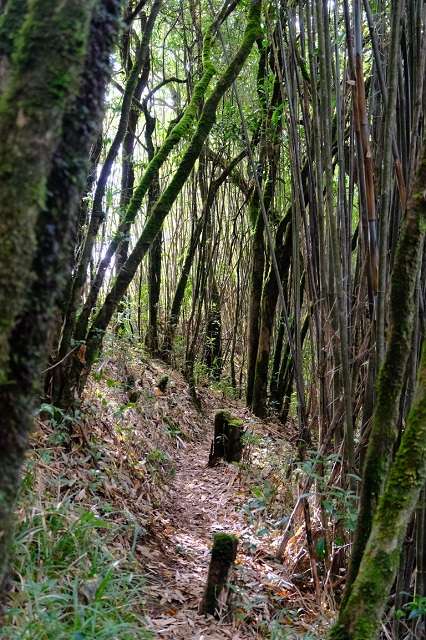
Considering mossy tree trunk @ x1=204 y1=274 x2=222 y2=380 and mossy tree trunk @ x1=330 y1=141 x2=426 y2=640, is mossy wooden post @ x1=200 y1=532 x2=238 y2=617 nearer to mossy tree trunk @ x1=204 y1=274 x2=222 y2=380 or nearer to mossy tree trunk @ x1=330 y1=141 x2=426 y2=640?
mossy tree trunk @ x1=330 y1=141 x2=426 y2=640

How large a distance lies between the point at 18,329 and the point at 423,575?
1917mm

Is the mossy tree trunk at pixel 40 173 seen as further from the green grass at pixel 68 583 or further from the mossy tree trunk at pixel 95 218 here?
the mossy tree trunk at pixel 95 218

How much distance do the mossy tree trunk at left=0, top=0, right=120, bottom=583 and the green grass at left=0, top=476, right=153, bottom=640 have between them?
90 cm

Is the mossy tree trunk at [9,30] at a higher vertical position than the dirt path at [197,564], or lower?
higher

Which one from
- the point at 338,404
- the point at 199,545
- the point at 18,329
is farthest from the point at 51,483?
the point at 18,329

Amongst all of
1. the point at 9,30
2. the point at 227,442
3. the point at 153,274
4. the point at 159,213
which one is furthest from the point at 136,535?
the point at 153,274

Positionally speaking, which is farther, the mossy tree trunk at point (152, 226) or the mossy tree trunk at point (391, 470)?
the mossy tree trunk at point (152, 226)

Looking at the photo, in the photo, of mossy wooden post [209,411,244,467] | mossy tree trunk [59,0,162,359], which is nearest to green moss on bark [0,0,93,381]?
mossy tree trunk [59,0,162,359]

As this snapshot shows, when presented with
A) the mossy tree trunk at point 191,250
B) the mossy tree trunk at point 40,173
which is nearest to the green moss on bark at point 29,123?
the mossy tree trunk at point 40,173

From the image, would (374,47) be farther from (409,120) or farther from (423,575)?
(423,575)

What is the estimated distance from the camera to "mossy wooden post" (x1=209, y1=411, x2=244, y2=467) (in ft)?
16.8

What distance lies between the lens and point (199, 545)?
330cm

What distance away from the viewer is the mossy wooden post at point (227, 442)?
512 cm

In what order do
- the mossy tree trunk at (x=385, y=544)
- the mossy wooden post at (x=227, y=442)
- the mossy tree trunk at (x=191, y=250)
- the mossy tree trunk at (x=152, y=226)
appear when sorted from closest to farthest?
the mossy tree trunk at (x=385, y=544) < the mossy tree trunk at (x=152, y=226) < the mossy wooden post at (x=227, y=442) < the mossy tree trunk at (x=191, y=250)
